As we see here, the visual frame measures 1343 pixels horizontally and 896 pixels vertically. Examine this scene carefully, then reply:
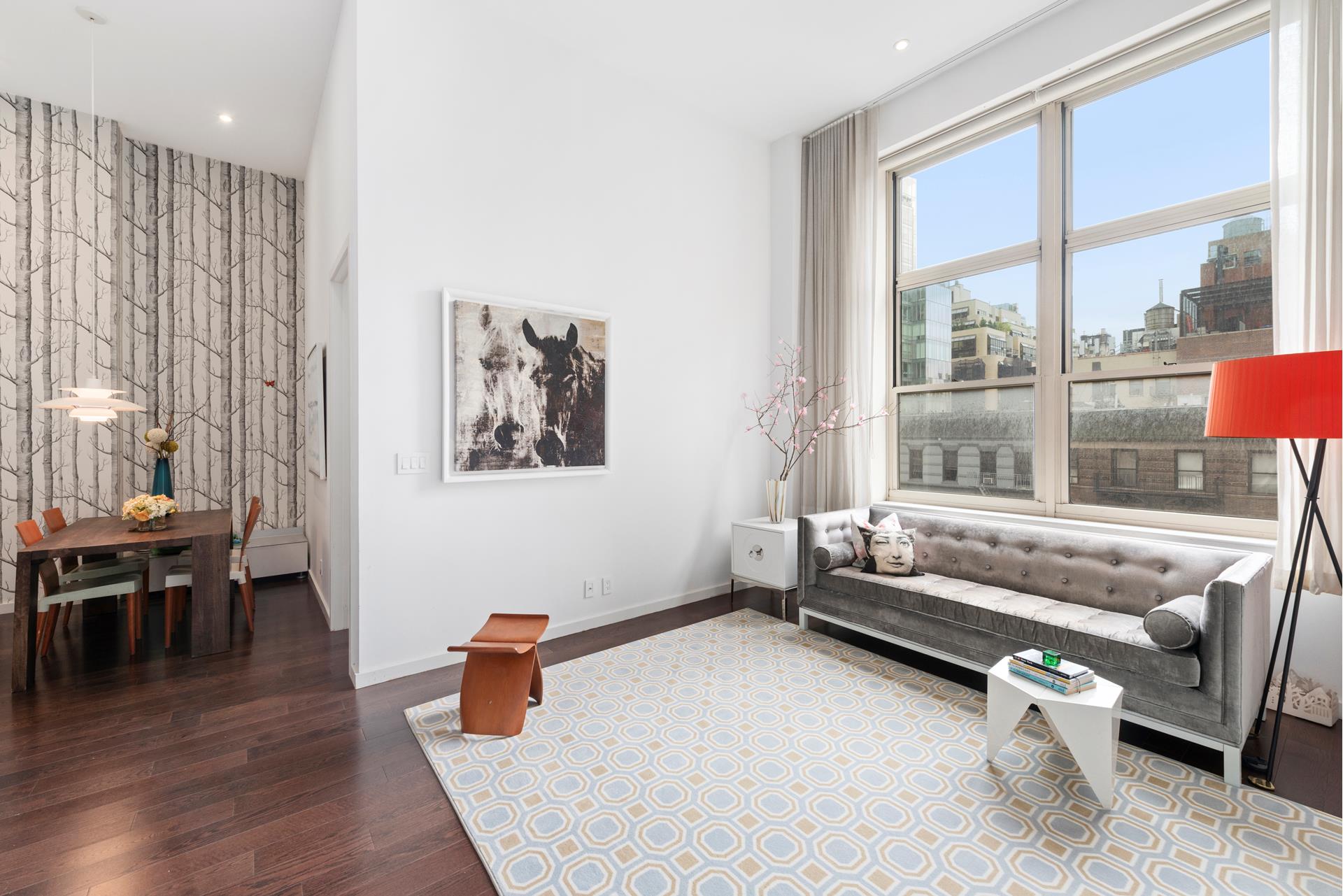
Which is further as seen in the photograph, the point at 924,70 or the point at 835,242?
the point at 835,242

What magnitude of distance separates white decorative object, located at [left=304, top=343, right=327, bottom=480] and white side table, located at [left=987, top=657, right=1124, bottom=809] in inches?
166

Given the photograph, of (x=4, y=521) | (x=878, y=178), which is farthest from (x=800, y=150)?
(x=4, y=521)

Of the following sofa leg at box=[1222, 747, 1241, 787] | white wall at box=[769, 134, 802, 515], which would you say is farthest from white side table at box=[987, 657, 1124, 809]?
white wall at box=[769, 134, 802, 515]

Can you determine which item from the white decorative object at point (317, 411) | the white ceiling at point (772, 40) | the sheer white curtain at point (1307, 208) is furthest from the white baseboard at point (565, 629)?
the white ceiling at point (772, 40)

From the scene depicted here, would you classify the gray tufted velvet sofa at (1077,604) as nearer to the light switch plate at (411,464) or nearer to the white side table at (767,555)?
the white side table at (767,555)

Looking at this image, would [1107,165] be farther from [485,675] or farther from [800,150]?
[485,675]

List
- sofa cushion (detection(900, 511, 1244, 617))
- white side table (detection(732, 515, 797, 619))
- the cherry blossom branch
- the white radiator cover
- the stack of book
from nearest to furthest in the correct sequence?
the stack of book < sofa cushion (detection(900, 511, 1244, 617)) < white side table (detection(732, 515, 797, 619)) < the cherry blossom branch < the white radiator cover

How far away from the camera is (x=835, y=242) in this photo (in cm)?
438

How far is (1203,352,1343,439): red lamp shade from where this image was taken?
1.97 m

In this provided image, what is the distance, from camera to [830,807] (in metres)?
1.98

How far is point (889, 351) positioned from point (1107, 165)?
161cm

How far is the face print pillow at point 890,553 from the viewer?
A: 3.38 metres

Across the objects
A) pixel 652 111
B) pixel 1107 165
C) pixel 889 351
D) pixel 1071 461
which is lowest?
pixel 1071 461

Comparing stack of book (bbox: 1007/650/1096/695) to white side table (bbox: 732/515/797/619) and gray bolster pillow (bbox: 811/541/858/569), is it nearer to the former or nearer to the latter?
gray bolster pillow (bbox: 811/541/858/569)
